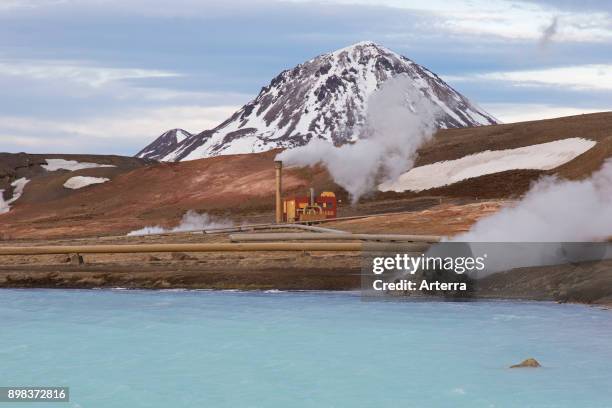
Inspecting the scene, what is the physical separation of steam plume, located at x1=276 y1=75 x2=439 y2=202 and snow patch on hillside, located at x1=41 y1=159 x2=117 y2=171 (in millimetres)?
60177

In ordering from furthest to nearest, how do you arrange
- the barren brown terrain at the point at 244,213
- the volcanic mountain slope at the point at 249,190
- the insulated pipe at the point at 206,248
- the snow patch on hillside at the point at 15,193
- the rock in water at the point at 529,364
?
the snow patch on hillside at the point at 15,193 → the volcanic mountain slope at the point at 249,190 → the insulated pipe at the point at 206,248 → the barren brown terrain at the point at 244,213 → the rock in water at the point at 529,364

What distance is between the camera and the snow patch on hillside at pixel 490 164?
53.8 meters

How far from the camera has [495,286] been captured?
23.8 m

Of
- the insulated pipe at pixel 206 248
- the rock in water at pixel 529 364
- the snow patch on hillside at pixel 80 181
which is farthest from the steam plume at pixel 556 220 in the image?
A: the snow patch on hillside at pixel 80 181

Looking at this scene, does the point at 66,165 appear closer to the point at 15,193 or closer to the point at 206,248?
the point at 15,193

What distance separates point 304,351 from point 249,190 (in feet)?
158

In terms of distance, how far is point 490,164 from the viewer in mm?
56125

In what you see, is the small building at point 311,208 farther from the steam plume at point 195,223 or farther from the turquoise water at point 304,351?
the turquoise water at point 304,351

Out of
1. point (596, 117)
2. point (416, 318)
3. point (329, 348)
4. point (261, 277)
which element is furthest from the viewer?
point (596, 117)

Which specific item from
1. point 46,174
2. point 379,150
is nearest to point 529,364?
point 379,150

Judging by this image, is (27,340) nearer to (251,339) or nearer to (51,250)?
(251,339)

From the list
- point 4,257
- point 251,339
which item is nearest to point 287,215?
point 4,257

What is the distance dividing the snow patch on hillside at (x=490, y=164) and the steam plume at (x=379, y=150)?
1419 millimetres

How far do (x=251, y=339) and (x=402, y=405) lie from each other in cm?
664
